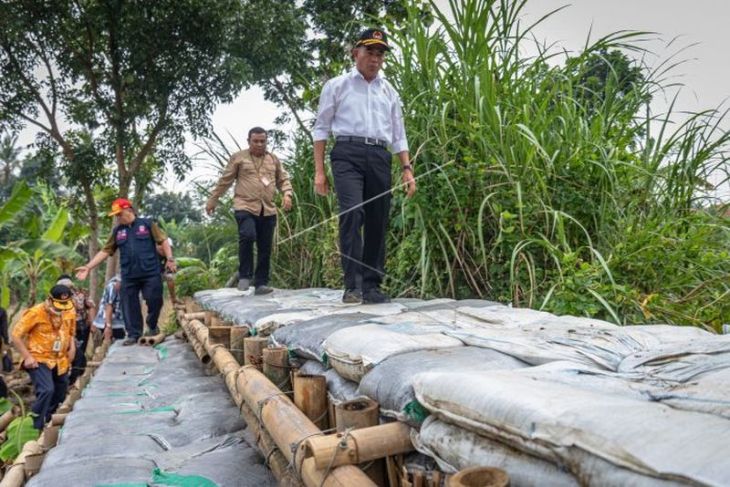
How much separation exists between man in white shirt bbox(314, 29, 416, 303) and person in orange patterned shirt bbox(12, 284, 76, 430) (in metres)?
3.88

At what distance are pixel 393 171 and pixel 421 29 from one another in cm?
86

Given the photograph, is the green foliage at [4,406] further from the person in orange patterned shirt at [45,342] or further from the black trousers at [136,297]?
the black trousers at [136,297]

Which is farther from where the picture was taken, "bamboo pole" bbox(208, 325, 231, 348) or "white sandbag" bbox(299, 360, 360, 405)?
"bamboo pole" bbox(208, 325, 231, 348)

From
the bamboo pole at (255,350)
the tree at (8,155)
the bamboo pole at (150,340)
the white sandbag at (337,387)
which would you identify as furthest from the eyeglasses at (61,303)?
the tree at (8,155)

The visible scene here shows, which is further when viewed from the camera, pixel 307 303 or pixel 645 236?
pixel 307 303

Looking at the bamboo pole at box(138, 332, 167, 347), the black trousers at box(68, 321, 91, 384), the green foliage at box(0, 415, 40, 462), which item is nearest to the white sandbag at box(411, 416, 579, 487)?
the bamboo pole at box(138, 332, 167, 347)

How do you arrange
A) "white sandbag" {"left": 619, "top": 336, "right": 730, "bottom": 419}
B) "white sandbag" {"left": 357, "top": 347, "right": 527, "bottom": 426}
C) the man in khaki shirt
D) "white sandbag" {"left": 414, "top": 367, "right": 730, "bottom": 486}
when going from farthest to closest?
1. the man in khaki shirt
2. "white sandbag" {"left": 357, "top": 347, "right": 527, "bottom": 426}
3. "white sandbag" {"left": 619, "top": 336, "right": 730, "bottom": 419}
4. "white sandbag" {"left": 414, "top": 367, "right": 730, "bottom": 486}

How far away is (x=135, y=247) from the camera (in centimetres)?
499

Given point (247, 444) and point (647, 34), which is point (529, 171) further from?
point (247, 444)

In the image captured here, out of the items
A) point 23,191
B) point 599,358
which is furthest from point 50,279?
point 599,358

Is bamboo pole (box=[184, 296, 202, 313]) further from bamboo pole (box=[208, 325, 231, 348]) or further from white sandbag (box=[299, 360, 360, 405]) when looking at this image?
white sandbag (box=[299, 360, 360, 405])

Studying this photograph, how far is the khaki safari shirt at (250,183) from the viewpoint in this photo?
470 cm

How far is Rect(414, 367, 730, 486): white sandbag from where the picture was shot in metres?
0.79

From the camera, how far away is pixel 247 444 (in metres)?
2.22
